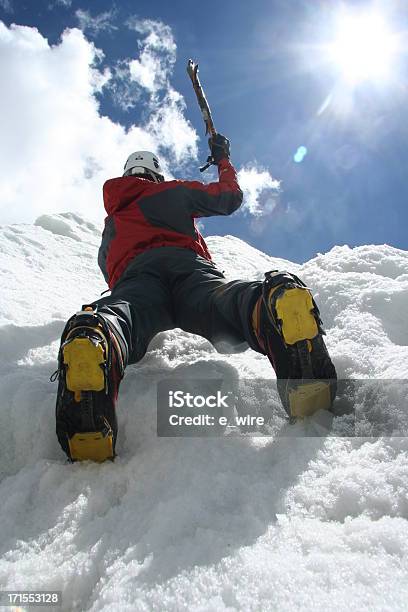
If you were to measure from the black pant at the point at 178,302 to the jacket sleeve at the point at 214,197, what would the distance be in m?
0.38

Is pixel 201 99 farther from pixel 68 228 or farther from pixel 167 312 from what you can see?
pixel 68 228

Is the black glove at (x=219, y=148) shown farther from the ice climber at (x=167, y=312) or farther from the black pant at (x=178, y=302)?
the black pant at (x=178, y=302)

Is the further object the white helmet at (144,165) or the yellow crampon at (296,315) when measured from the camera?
the white helmet at (144,165)

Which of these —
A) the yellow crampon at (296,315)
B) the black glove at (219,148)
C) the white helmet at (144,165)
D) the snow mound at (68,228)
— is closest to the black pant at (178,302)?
the yellow crampon at (296,315)

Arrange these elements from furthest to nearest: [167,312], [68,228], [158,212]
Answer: [68,228]
[158,212]
[167,312]

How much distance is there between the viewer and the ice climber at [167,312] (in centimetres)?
155

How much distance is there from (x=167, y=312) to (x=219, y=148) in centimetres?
174

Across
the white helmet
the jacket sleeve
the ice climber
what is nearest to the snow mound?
the white helmet

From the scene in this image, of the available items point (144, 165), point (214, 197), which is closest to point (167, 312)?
point (214, 197)

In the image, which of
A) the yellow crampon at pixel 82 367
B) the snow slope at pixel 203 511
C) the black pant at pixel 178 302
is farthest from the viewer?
the black pant at pixel 178 302

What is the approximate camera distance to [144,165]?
4.04 m

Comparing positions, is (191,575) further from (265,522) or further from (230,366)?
(230,366)

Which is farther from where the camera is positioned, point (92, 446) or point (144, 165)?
point (144, 165)

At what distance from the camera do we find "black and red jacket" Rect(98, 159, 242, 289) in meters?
2.91
